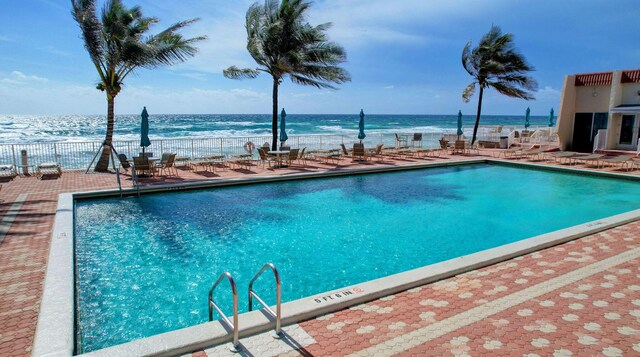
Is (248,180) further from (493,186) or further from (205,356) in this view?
(205,356)

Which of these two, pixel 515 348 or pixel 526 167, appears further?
pixel 526 167

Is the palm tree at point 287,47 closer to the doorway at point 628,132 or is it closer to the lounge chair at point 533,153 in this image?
the lounge chair at point 533,153

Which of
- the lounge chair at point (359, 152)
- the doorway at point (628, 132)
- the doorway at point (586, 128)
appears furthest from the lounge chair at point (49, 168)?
the doorway at point (628, 132)

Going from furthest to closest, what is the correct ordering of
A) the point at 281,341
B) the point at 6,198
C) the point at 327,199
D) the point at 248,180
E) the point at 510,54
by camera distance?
the point at 510,54 → the point at 248,180 → the point at 327,199 → the point at 6,198 → the point at 281,341

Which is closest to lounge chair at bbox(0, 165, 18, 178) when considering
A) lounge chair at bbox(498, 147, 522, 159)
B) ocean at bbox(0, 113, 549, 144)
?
ocean at bbox(0, 113, 549, 144)

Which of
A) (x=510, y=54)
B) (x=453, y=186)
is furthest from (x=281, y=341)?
(x=510, y=54)

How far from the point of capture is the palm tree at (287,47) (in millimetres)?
17906

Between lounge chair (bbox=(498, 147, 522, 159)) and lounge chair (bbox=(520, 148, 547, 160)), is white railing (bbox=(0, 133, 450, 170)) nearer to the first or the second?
lounge chair (bbox=(498, 147, 522, 159))

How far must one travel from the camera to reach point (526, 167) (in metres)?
17.6

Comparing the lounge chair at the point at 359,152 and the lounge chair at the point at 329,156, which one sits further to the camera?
the lounge chair at the point at 329,156

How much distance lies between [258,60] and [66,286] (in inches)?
596

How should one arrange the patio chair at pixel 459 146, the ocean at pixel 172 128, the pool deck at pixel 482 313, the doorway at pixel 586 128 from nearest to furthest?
the pool deck at pixel 482 313
the doorway at pixel 586 128
the patio chair at pixel 459 146
the ocean at pixel 172 128

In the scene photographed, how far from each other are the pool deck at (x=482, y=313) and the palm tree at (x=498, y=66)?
19260 millimetres

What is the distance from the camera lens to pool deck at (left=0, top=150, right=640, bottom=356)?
3795mm
